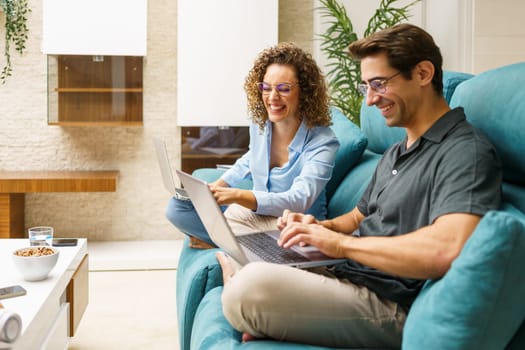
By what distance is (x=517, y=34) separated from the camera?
3.51 meters

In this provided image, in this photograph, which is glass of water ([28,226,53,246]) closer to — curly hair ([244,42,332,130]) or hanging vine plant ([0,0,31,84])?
curly hair ([244,42,332,130])

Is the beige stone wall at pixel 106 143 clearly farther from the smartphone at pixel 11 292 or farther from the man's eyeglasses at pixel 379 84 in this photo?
the man's eyeglasses at pixel 379 84

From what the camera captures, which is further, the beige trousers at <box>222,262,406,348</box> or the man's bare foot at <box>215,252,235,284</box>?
the man's bare foot at <box>215,252,235,284</box>

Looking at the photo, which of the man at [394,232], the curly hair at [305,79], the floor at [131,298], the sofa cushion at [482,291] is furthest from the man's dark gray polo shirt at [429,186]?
the floor at [131,298]

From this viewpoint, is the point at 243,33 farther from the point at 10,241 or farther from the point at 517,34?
the point at 10,241

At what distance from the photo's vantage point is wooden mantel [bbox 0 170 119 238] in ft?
11.8

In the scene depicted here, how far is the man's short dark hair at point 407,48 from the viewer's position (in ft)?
4.58

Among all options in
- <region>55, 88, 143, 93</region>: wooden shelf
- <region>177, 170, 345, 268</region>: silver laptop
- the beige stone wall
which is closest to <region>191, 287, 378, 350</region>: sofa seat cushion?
<region>177, 170, 345, 268</region>: silver laptop

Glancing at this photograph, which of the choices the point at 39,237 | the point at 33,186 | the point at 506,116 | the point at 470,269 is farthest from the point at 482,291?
the point at 33,186

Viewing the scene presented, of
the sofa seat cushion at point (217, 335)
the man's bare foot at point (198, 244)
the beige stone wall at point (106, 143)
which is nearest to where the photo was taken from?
the sofa seat cushion at point (217, 335)

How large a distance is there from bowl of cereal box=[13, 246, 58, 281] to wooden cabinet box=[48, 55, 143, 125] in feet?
6.83

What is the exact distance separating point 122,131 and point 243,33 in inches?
45.0

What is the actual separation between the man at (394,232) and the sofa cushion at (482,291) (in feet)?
0.54

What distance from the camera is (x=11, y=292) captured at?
166cm
